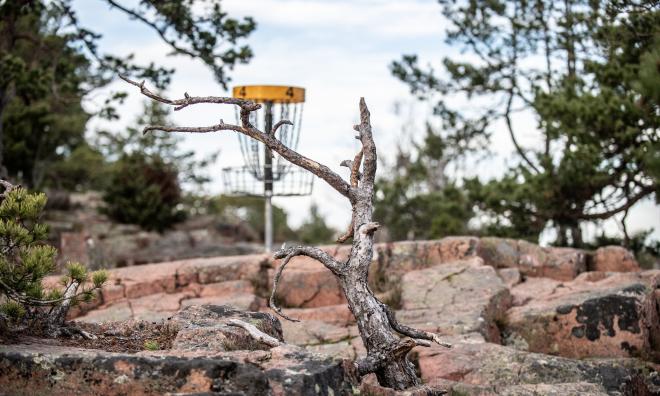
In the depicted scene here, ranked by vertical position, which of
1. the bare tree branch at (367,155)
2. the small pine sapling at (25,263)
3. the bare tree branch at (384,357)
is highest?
the bare tree branch at (367,155)

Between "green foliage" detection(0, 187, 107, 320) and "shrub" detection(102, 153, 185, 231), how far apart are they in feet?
56.5

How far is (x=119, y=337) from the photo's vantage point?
8.26 meters

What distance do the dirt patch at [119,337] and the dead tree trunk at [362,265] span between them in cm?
108

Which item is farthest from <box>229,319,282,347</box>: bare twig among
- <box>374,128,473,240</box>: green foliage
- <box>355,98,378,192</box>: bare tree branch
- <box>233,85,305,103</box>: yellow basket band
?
<box>374,128,473,240</box>: green foliage

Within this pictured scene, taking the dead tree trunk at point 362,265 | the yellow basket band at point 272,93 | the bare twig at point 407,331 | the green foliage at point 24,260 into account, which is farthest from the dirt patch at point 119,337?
the yellow basket band at point 272,93

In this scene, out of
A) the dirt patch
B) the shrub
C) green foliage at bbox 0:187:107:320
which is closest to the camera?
green foliage at bbox 0:187:107:320

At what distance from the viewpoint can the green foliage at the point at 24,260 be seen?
290 inches

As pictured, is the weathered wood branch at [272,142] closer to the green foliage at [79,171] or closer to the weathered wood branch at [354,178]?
the weathered wood branch at [354,178]

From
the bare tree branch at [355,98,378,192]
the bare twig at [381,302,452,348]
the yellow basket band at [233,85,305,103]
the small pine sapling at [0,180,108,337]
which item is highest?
the yellow basket band at [233,85,305,103]

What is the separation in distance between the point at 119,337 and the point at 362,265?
242 centimetres

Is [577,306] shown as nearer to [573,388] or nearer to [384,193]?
[573,388]

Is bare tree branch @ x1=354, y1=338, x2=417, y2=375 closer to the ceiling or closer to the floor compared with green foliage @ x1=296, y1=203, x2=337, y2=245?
closer to the floor

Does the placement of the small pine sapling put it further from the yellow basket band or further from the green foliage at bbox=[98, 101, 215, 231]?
the green foliage at bbox=[98, 101, 215, 231]

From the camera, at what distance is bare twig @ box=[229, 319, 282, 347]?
24.9 ft
